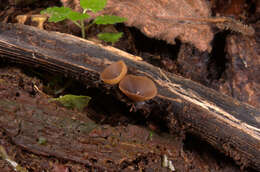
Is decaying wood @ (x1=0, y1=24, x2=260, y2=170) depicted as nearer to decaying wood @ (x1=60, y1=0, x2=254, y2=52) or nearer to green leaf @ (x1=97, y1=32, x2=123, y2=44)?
green leaf @ (x1=97, y1=32, x2=123, y2=44)

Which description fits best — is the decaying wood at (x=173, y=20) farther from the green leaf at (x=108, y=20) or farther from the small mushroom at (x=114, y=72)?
the small mushroom at (x=114, y=72)

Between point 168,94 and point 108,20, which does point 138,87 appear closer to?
point 168,94

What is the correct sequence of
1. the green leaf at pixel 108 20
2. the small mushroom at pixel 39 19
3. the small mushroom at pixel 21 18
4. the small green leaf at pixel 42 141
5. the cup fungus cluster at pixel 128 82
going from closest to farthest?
the small green leaf at pixel 42 141 → the cup fungus cluster at pixel 128 82 → the green leaf at pixel 108 20 → the small mushroom at pixel 39 19 → the small mushroom at pixel 21 18

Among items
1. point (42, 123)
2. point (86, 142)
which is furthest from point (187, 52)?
point (42, 123)

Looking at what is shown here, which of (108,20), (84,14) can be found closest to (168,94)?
(108,20)

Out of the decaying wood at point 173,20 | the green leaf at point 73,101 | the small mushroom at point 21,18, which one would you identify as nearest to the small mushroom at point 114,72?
the green leaf at point 73,101

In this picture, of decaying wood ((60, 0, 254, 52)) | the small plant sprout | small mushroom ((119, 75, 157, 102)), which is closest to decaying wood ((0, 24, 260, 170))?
small mushroom ((119, 75, 157, 102))

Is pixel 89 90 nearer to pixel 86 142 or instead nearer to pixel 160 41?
pixel 86 142

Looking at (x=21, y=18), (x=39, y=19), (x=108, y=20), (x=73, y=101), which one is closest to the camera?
(x=73, y=101)
